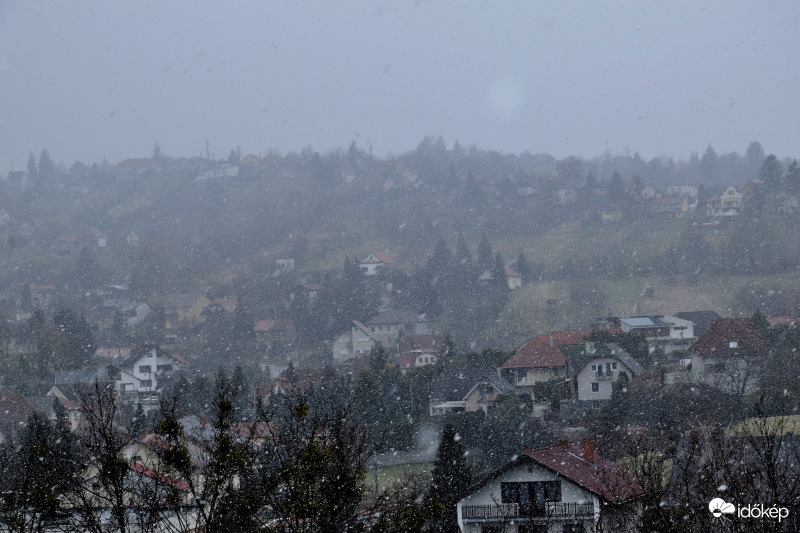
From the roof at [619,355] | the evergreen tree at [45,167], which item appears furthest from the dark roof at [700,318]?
the evergreen tree at [45,167]

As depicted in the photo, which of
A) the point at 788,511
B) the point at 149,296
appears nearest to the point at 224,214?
the point at 149,296

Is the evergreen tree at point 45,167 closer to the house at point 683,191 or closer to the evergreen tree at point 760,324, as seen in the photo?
the house at point 683,191

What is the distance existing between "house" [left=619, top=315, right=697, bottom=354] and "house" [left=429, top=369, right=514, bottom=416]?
455 inches

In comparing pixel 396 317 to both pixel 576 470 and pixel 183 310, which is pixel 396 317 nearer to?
pixel 183 310

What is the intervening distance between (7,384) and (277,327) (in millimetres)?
19756

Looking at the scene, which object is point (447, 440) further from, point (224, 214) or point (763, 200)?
point (224, 214)

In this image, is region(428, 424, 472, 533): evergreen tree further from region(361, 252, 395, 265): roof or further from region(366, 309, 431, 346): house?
region(361, 252, 395, 265): roof

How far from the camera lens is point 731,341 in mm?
34312

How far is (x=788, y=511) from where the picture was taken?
825cm

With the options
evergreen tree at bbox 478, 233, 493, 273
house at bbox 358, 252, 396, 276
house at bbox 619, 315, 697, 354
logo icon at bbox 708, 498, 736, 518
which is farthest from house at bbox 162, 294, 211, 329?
logo icon at bbox 708, 498, 736, 518

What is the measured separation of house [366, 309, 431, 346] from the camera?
56.6m

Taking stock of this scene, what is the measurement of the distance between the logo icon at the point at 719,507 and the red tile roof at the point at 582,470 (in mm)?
4970

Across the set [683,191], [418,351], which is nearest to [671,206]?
[683,191]

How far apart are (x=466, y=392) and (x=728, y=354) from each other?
32.9 feet
